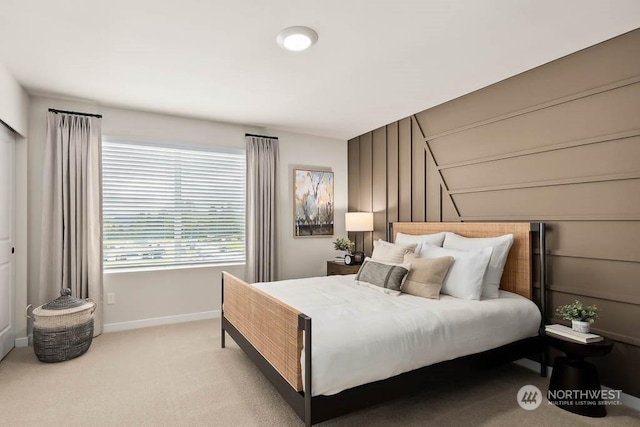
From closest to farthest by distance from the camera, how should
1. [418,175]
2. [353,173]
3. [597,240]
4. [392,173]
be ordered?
1. [597,240]
2. [418,175]
3. [392,173]
4. [353,173]

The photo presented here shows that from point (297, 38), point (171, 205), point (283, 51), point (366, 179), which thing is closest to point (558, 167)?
point (297, 38)

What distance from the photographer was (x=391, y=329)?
6.73 feet

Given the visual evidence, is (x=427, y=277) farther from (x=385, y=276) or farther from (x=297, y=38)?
(x=297, y=38)

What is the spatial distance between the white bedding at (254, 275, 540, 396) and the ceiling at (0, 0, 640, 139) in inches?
75.2

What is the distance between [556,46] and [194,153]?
12.6 ft

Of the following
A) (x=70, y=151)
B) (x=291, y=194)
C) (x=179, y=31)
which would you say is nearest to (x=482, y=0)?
(x=179, y=31)

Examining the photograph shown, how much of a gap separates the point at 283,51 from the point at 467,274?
228cm

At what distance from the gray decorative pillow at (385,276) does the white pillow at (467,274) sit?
14.4 inches

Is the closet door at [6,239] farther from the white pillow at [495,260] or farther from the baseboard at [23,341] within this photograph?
the white pillow at [495,260]

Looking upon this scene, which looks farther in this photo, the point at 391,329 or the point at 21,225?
the point at 21,225

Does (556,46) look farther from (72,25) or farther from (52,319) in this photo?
(52,319)

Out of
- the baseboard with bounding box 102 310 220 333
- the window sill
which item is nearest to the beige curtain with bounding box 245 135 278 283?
the window sill

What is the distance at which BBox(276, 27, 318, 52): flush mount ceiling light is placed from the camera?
2309 millimetres

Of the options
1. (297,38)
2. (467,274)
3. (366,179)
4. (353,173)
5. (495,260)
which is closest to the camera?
(297,38)
